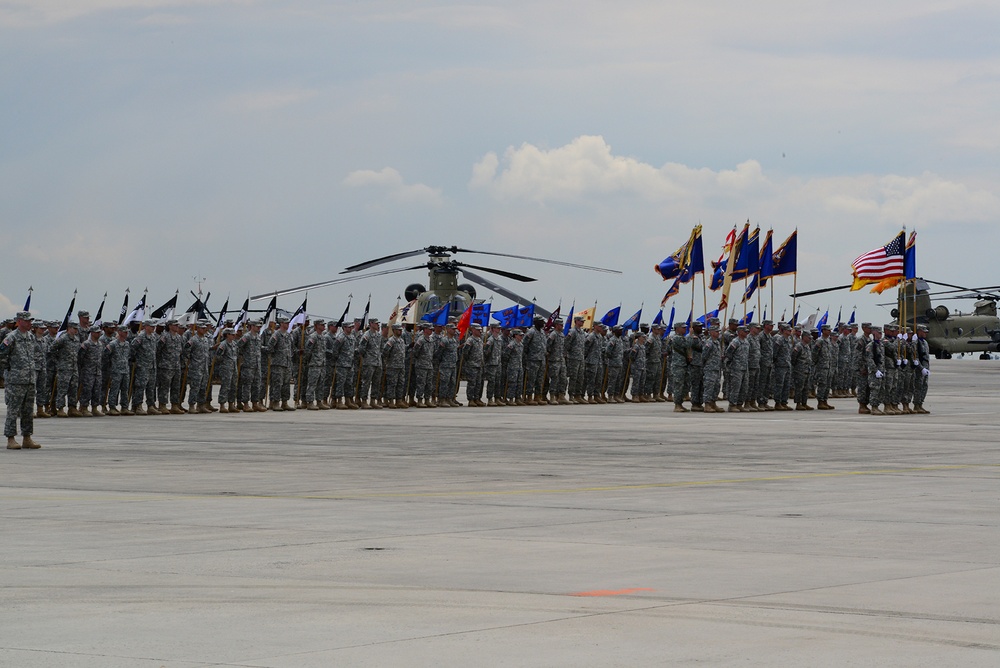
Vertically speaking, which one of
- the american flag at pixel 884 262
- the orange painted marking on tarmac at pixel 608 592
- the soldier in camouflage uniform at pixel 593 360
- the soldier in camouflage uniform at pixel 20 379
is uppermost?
the american flag at pixel 884 262

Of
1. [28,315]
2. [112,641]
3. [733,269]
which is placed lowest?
[112,641]

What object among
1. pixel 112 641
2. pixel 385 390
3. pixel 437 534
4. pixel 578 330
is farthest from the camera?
pixel 578 330

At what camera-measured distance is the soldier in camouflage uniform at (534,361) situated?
3431 centimetres

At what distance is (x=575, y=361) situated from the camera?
Result: 3503cm

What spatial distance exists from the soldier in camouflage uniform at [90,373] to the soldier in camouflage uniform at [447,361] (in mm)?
8313

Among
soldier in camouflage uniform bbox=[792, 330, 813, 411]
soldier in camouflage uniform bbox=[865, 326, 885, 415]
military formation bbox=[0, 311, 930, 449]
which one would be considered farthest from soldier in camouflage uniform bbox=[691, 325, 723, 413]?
soldier in camouflage uniform bbox=[865, 326, 885, 415]

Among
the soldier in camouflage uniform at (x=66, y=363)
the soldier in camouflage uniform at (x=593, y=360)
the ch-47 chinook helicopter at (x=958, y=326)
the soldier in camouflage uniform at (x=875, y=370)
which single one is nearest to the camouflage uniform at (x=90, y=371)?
the soldier in camouflage uniform at (x=66, y=363)

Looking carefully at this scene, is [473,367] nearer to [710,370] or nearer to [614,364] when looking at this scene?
[614,364]

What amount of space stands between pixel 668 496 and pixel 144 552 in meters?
5.33

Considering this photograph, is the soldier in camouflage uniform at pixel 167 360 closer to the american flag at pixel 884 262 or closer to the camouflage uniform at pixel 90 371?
the camouflage uniform at pixel 90 371

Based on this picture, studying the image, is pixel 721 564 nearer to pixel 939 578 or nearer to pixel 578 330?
pixel 939 578

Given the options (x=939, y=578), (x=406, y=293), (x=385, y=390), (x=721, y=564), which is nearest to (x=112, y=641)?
(x=721, y=564)

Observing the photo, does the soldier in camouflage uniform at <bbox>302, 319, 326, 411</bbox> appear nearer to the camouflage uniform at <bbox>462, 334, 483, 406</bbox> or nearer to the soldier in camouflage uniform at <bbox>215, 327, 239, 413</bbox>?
the soldier in camouflage uniform at <bbox>215, 327, 239, 413</bbox>

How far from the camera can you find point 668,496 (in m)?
12.8
